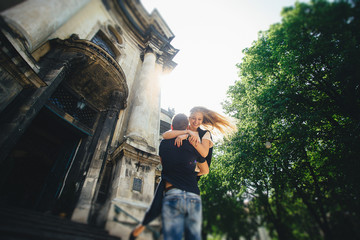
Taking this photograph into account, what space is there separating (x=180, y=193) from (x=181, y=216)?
233 millimetres

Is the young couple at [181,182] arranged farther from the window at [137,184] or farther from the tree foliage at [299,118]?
the tree foliage at [299,118]

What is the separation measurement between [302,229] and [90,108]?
799 centimetres

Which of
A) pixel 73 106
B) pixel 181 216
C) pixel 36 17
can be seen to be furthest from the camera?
pixel 73 106

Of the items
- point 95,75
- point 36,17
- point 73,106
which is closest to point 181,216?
point 36,17

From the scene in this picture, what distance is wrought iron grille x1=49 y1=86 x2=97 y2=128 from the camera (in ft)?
20.1

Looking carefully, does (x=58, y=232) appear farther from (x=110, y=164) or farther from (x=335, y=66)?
(x=335, y=66)

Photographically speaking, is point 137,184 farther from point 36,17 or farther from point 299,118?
point 299,118

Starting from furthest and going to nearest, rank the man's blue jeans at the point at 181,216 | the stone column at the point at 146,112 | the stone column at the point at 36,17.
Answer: the stone column at the point at 146,112, the stone column at the point at 36,17, the man's blue jeans at the point at 181,216

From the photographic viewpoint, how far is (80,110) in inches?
269

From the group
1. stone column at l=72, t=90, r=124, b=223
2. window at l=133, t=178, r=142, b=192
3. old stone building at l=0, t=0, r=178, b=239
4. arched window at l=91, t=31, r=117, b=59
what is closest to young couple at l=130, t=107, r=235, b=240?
old stone building at l=0, t=0, r=178, b=239

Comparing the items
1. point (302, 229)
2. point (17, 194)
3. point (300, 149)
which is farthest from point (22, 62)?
point (300, 149)

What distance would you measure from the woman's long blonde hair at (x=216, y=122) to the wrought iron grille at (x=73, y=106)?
19.7 ft

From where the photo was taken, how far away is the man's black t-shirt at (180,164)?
195cm

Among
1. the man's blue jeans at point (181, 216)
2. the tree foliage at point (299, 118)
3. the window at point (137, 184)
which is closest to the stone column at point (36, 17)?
the window at point (137, 184)
